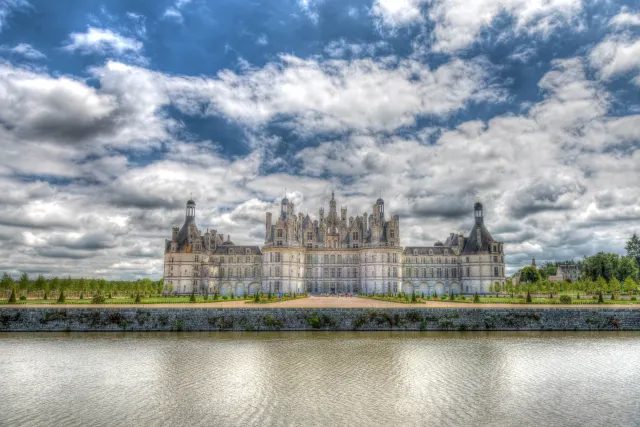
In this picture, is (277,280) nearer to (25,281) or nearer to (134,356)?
(25,281)

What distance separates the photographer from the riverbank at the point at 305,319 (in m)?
37.5

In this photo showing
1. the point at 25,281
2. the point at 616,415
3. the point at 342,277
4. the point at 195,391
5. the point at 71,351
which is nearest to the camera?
the point at 616,415

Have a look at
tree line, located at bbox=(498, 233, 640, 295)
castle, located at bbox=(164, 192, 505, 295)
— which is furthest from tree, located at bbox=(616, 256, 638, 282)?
castle, located at bbox=(164, 192, 505, 295)

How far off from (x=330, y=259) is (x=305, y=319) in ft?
134

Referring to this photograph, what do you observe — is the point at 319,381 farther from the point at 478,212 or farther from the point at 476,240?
the point at 478,212

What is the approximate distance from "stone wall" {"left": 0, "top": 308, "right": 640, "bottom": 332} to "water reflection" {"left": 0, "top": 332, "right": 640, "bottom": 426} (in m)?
3.84

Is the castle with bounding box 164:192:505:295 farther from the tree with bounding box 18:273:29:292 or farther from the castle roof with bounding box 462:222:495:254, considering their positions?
the tree with bounding box 18:273:29:292

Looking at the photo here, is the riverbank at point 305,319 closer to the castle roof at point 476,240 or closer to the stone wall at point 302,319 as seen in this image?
the stone wall at point 302,319

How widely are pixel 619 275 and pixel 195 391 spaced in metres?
78.2

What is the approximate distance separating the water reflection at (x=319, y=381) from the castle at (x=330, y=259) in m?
41.2

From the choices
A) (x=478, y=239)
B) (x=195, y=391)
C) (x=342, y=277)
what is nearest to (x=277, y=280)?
(x=342, y=277)

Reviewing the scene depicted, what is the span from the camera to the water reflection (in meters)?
17.1

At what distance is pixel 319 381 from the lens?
21.6 metres

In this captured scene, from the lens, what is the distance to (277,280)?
73312mm
